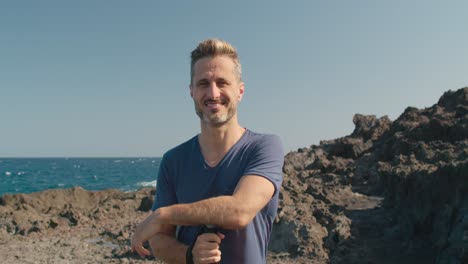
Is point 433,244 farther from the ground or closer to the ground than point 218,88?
closer to the ground

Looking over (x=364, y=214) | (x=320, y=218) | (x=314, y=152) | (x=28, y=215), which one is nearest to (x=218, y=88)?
(x=320, y=218)

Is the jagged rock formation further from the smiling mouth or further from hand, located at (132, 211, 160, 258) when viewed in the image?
hand, located at (132, 211, 160, 258)

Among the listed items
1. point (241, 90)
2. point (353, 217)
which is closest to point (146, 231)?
point (241, 90)

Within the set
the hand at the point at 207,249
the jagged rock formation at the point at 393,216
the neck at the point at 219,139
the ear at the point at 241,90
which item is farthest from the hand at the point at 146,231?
the jagged rock formation at the point at 393,216

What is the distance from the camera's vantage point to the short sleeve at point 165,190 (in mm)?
2462

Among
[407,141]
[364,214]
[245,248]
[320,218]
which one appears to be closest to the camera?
[245,248]

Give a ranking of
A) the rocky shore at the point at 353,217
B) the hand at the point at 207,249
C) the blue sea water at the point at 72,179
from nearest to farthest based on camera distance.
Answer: the hand at the point at 207,249, the rocky shore at the point at 353,217, the blue sea water at the point at 72,179

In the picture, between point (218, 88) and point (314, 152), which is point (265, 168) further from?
point (314, 152)

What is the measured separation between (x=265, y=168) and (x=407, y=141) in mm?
15967

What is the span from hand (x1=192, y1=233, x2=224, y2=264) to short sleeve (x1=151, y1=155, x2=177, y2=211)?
0.52 metres

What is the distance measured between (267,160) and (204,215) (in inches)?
Result: 18.9

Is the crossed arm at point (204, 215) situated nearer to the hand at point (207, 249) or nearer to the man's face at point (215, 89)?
the hand at point (207, 249)

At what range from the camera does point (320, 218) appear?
9.61 meters

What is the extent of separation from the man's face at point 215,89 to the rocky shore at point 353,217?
4.78m
